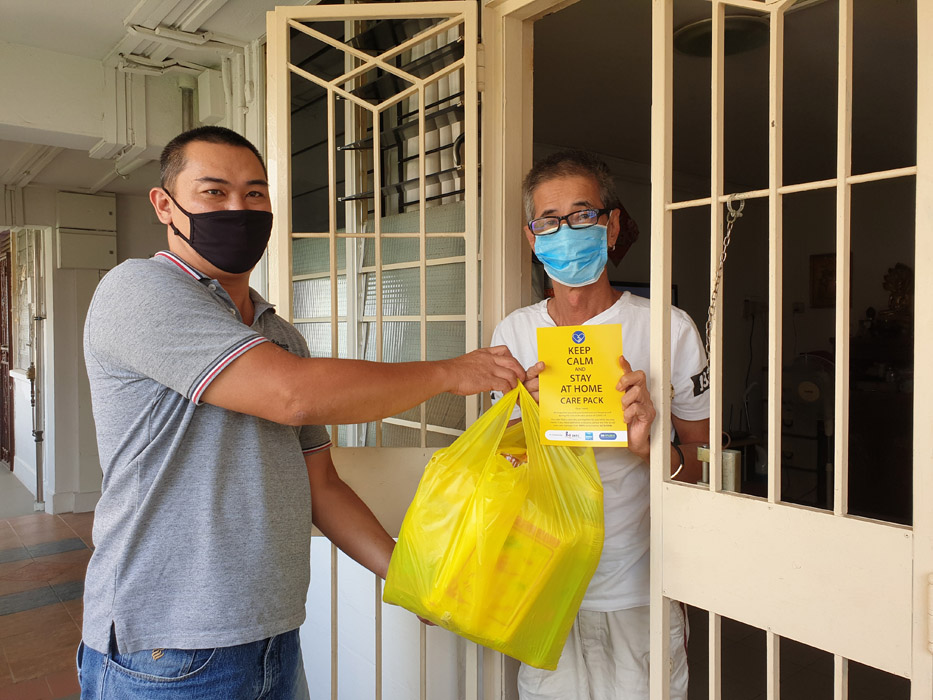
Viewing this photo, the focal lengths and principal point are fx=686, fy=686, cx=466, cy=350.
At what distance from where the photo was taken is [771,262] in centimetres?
112

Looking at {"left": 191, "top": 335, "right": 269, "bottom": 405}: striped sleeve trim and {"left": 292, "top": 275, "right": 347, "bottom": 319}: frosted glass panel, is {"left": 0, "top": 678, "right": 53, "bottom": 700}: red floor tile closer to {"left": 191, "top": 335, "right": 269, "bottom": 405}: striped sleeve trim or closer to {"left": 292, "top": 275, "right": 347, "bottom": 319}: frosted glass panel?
{"left": 292, "top": 275, "right": 347, "bottom": 319}: frosted glass panel

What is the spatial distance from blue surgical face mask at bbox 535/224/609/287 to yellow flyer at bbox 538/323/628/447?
217 millimetres

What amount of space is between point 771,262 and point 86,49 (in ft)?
10.8

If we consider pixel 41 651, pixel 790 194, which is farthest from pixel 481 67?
pixel 41 651

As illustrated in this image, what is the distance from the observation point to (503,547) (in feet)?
3.76

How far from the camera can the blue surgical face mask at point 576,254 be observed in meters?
1.44

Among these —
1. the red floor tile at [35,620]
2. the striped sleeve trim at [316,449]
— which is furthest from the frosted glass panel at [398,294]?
the red floor tile at [35,620]

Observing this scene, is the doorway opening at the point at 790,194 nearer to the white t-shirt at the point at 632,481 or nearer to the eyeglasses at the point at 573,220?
the white t-shirt at the point at 632,481

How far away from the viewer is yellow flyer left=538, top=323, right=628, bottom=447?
1.25m

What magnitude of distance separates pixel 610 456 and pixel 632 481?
2.7 inches

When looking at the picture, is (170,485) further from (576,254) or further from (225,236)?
(576,254)

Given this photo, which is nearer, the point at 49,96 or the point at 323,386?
the point at 323,386

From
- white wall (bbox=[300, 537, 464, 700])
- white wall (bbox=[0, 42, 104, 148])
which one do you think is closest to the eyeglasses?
white wall (bbox=[300, 537, 464, 700])

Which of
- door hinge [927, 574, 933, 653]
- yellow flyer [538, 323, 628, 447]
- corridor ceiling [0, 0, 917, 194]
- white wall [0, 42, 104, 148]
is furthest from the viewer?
white wall [0, 42, 104, 148]
